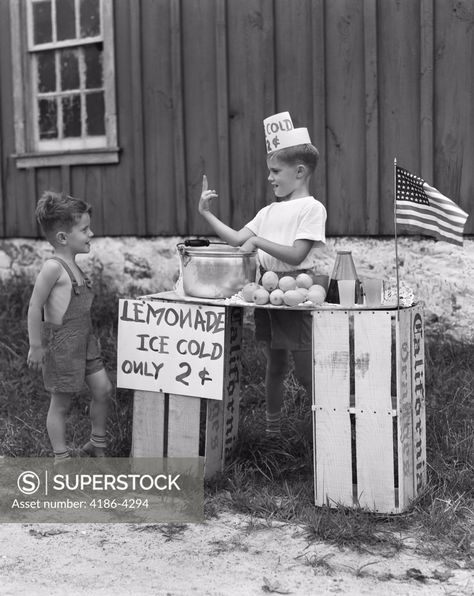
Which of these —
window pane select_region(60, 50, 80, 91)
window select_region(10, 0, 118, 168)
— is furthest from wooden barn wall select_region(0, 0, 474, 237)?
window pane select_region(60, 50, 80, 91)

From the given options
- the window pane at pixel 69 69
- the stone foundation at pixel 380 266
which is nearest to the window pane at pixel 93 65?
the window pane at pixel 69 69

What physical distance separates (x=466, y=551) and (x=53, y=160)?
223 inches

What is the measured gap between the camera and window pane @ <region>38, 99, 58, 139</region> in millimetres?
8055

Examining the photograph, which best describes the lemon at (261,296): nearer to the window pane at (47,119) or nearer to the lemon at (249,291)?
the lemon at (249,291)

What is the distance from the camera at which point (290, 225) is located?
4172 millimetres

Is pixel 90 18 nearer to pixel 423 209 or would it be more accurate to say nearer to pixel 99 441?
pixel 99 441

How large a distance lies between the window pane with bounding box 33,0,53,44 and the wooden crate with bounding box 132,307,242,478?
477 cm

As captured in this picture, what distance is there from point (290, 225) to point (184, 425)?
3.47 ft

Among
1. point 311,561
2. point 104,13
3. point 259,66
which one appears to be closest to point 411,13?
point 259,66

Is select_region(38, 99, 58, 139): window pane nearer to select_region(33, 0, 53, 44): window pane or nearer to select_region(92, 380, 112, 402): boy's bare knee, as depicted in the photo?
select_region(33, 0, 53, 44): window pane

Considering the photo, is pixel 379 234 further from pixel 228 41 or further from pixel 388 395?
pixel 388 395

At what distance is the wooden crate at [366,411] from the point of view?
3.65 m

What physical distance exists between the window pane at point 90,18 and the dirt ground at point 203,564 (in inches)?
205

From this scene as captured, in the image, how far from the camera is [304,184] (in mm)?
4266
